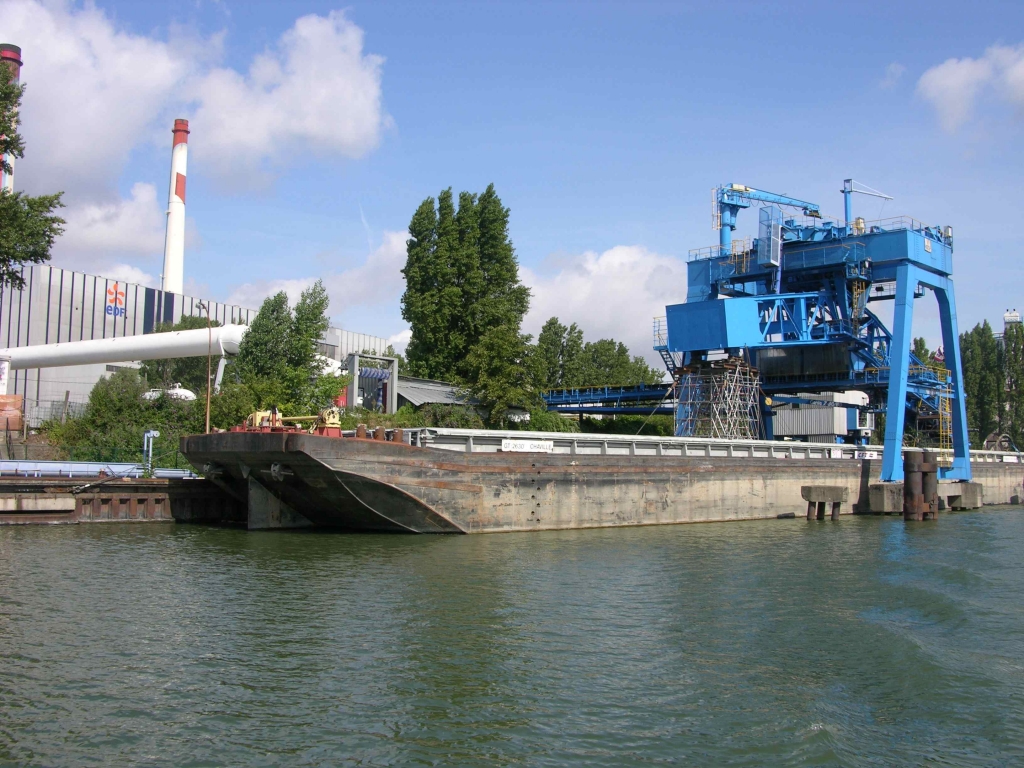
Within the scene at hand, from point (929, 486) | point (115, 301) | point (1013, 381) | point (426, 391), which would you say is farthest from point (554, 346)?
point (1013, 381)

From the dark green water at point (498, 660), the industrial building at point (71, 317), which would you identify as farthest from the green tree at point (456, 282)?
the dark green water at point (498, 660)

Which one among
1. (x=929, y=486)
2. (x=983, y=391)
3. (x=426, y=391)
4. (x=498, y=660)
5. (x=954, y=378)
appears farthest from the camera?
(x=983, y=391)

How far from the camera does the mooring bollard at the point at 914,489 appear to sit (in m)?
41.5

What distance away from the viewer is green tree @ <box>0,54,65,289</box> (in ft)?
110

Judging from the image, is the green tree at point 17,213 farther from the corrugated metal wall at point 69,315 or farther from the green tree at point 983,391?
the green tree at point 983,391

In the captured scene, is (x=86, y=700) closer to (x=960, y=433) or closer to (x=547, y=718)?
(x=547, y=718)

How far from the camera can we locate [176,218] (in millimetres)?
79625

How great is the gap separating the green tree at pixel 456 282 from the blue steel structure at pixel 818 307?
12628mm

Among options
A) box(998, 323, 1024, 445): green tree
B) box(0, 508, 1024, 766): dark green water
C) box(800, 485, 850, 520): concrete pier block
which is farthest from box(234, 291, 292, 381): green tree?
box(998, 323, 1024, 445): green tree

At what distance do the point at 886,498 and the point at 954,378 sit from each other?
11.7 meters

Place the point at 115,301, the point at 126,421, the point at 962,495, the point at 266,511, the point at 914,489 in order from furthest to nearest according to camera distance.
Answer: the point at 115,301 → the point at 962,495 → the point at 126,421 → the point at 914,489 → the point at 266,511

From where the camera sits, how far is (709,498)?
1503 inches

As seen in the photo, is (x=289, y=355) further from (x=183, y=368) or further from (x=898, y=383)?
(x=898, y=383)

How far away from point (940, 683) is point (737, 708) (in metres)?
3.74
